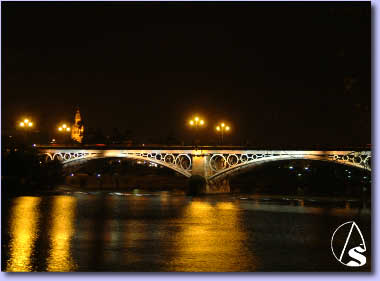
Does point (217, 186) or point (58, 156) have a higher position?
point (58, 156)

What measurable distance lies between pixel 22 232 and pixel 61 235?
203cm

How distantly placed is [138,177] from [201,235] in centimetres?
6858

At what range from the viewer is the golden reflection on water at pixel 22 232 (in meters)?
25.0

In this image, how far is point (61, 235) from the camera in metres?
34.5

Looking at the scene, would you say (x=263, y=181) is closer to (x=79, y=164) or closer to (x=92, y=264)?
(x=79, y=164)

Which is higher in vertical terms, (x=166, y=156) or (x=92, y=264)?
(x=166, y=156)

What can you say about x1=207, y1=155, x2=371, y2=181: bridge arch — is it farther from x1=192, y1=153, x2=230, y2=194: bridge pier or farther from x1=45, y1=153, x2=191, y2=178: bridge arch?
x1=45, y1=153, x2=191, y2=178: bridge arch

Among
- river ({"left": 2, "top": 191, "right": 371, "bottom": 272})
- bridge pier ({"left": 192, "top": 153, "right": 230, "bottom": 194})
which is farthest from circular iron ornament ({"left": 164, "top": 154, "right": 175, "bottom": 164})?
river ({"left": 2, "top": 191, "right": 371, "bottom": 272})

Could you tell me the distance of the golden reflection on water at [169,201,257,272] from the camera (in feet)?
84.6

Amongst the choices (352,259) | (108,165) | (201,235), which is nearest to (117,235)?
(201,235)

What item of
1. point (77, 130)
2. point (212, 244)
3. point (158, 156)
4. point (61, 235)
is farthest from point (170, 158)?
point (77, 130)

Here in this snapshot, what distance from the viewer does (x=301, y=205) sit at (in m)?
55.9

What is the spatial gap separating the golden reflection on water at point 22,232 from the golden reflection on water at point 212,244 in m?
5.26

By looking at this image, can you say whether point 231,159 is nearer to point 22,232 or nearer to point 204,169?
point 204,169
